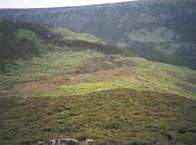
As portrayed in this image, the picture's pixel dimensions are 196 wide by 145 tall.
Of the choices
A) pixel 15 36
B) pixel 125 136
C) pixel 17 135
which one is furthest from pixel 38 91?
pixel 15 36

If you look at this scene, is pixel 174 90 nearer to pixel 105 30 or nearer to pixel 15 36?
pixel 15 36

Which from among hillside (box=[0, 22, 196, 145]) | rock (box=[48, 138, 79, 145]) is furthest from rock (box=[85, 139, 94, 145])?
rock (box=[48, 138, 79, 145])

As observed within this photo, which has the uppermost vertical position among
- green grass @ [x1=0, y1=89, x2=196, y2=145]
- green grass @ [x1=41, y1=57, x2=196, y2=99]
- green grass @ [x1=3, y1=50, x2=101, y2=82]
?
green grass @ [x1=3, y1=50, x2=101, y2=82]

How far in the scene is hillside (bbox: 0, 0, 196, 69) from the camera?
149087 millimetres

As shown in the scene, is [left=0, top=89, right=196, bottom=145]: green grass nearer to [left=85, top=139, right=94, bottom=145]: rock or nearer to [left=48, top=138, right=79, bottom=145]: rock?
[left=85, top=139, right=94, bottom=145]: rock

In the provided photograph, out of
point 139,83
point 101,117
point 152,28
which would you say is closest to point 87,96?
point 101,117

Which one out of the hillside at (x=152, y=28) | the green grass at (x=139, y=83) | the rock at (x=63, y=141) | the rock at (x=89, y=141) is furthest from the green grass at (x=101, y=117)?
the hillside at (x=152, y=28)

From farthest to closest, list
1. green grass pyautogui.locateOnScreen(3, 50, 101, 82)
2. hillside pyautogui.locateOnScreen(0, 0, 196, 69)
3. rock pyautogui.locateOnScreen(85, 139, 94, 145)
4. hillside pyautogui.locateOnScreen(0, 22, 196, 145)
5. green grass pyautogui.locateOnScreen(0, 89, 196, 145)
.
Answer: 1. hillside pyautogui.locateOnScreen(0, 0, 196, 69)
2. green grass pyautogui.locateOnScreen(3, 50, 101, 82)
3. hillside pyautogui.locateOnScreen(0, 22, 196, 145)
4. green grass pyautogui.locateOnScreen(0, 89, 196, 145)
5. rock pyautogui.locateOnScreen(85, 139, 94, 145)

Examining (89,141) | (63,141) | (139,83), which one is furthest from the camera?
(139,83)

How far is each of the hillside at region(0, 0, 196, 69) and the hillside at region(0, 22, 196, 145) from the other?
126ft

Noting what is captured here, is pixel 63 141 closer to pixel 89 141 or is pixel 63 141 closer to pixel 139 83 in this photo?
pixel 89 141

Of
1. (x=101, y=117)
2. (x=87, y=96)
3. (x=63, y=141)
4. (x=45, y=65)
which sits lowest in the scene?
(x=63, y=141)

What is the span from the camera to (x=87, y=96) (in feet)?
205

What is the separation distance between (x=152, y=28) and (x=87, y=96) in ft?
387
